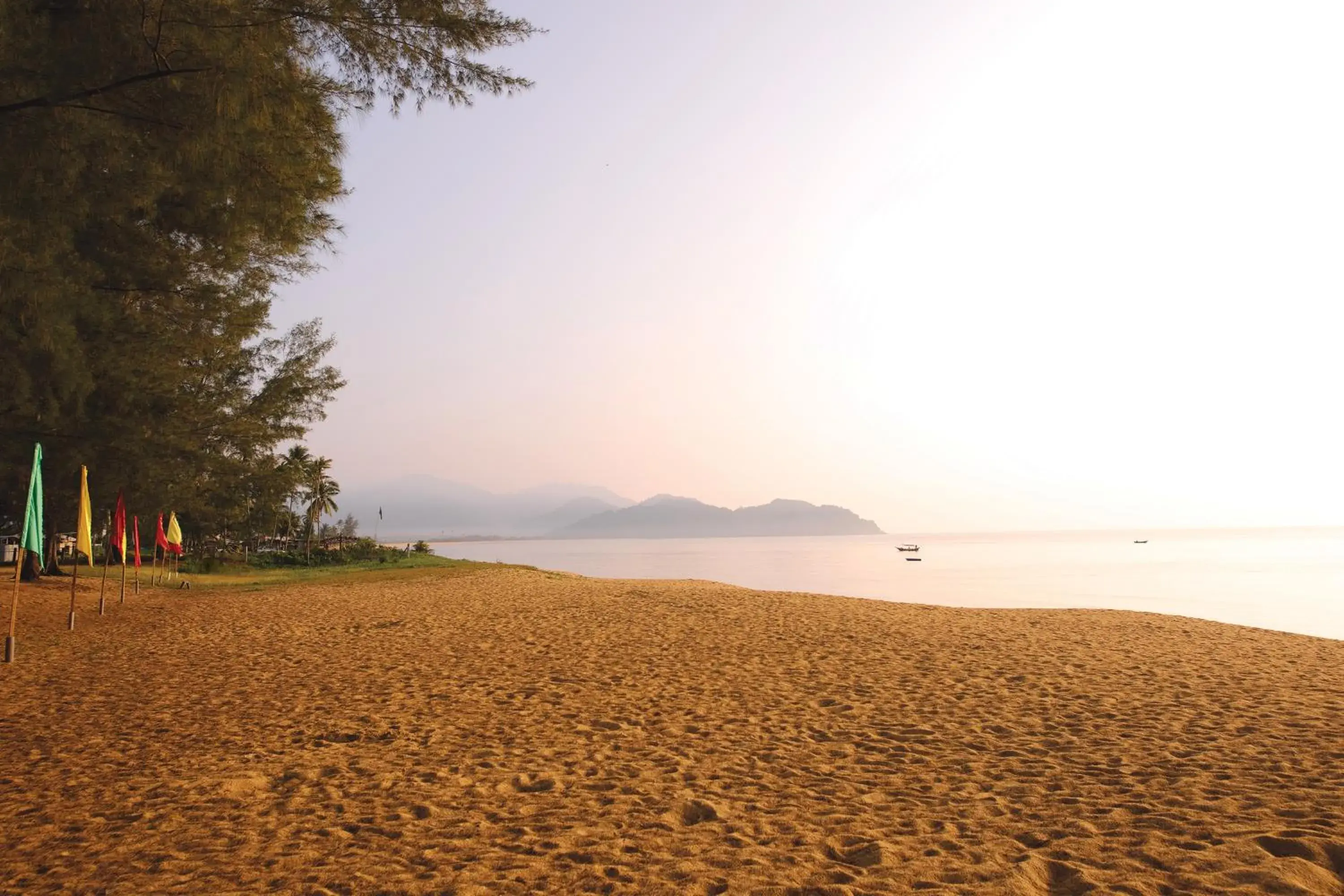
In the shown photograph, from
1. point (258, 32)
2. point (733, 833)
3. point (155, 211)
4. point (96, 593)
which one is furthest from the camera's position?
point (96, 593)

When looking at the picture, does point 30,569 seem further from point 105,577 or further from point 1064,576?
point 1064,576

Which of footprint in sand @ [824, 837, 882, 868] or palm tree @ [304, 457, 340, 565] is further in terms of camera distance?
palm tree @ [304, 457, 340, 565]

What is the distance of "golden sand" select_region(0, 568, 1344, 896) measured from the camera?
4.09 meters

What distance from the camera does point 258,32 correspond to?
6.81m

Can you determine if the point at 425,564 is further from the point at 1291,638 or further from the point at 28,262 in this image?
the point at 1291,638

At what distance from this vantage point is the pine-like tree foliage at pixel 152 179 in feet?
21.8

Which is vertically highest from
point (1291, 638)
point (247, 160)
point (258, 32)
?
point (258, 32)

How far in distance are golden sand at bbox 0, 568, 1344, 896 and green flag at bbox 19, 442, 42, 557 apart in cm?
160

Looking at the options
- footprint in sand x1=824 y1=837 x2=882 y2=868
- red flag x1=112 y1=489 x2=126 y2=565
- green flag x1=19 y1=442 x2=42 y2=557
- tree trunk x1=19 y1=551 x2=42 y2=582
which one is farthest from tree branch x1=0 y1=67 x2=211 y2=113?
tree trunk x1=19 y1=551 x2=42 y2=582

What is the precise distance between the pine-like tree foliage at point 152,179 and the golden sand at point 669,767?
3.95 m

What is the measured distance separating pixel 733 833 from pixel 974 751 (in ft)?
9.01

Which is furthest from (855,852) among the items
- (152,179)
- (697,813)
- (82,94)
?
(152,179)

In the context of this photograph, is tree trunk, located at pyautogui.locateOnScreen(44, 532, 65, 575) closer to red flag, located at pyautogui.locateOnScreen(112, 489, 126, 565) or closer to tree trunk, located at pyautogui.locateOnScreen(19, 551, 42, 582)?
tree trunk, located at pyautogui.locateOnScreen(19, 551, 42, 582)

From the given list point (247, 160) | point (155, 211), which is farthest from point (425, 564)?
point (247, 160)
